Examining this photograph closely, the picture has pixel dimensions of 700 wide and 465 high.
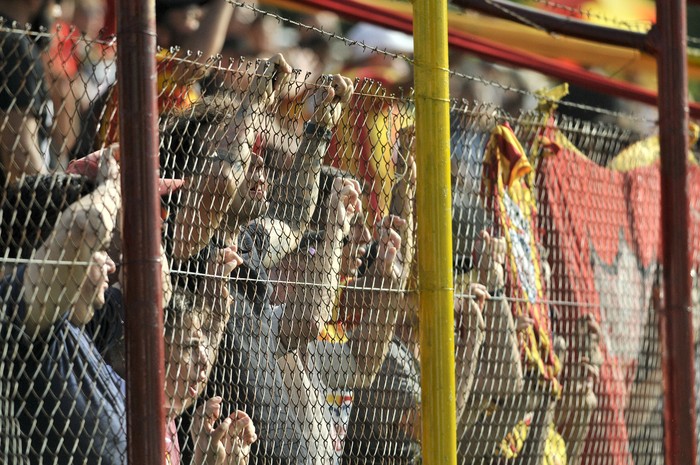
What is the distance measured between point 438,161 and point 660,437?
7.07ft

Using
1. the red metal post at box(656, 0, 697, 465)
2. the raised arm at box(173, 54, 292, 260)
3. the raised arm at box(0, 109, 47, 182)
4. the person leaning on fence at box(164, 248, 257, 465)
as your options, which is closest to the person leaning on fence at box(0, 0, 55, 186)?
the raised arm at box(0, 109, 47, 182)

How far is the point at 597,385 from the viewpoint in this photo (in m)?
4.95

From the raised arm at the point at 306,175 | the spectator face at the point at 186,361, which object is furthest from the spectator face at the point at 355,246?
the spectator face at the point at 186,361

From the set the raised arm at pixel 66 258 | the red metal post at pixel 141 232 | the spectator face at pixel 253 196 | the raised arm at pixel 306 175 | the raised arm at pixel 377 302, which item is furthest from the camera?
the raised arm at pixel 377 302

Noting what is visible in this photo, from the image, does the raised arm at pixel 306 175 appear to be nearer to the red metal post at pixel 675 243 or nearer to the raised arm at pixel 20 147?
the raised arm at pixel 20 147

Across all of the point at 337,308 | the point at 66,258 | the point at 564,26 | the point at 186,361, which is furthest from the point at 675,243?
the point at 66,258

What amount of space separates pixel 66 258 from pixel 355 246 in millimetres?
1152

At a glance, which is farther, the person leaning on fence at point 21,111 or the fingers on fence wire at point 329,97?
the fingers on fence wire at point 329,97

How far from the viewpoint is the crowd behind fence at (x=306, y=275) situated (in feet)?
9.54

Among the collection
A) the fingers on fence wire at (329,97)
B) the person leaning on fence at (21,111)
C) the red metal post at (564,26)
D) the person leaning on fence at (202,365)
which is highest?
the red metal post at (564,26)

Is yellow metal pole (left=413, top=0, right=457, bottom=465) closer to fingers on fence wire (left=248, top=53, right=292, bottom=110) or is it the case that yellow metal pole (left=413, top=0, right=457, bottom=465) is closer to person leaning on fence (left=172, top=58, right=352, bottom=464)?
person leaning on fence (left=172, top=58, right=352, bottom=464)

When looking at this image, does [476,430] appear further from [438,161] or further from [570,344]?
[438,161]

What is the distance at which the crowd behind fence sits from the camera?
2908 millimetres

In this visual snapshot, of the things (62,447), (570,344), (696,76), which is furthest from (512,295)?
(696,76)
